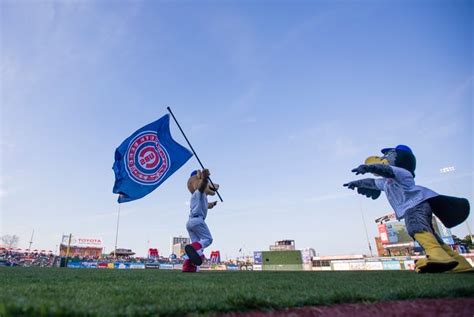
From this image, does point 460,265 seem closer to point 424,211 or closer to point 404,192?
point 424,211

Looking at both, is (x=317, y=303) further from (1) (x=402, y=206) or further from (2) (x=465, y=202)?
(2) (x=465, y=202)

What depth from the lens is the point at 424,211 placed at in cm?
418

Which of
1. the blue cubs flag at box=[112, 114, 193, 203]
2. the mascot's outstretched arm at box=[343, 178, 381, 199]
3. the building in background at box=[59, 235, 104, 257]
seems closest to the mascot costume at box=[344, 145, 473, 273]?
the mascot's outstretched arm at box=[343, 178, 381, 199]

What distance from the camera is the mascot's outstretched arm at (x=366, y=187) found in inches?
208

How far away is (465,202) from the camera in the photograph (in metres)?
4.27

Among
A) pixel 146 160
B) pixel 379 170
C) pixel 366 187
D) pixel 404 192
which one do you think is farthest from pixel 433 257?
pixel 146 160

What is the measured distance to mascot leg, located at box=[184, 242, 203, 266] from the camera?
217 inches

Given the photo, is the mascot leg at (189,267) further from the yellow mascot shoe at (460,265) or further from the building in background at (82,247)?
the building in background at (82,247)

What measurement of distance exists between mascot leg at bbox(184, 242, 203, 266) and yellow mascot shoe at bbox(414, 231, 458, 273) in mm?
3853

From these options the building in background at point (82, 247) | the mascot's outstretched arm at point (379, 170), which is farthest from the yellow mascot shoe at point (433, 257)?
the building in background at point (82, 247)

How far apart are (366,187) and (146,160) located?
5.49 metres

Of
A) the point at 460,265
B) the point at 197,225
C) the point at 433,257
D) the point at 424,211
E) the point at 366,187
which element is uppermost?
the point at 366,187

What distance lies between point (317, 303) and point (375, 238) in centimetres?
9220

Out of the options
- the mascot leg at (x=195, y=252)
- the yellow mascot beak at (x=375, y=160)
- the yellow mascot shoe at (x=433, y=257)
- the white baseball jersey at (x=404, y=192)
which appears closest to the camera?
the yellow mascot shoe at (x=433, y=257)
